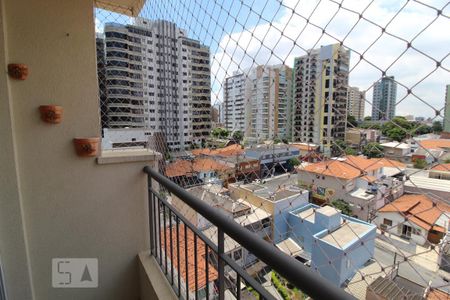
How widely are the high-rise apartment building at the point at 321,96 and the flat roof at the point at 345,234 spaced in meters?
0.26

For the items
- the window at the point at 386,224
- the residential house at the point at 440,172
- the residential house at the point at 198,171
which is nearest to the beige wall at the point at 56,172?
the residential house at the point at 198,171

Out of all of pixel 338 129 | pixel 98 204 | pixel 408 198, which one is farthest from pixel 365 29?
pixel 98 204

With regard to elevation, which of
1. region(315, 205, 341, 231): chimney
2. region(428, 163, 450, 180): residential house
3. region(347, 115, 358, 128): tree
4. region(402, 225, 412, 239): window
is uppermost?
region(347, 115, 358, 128): tree

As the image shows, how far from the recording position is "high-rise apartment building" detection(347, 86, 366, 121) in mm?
732

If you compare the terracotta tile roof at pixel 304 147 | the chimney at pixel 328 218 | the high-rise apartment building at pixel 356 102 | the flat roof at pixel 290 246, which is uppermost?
the high-rise apartment building at pixel 356 102

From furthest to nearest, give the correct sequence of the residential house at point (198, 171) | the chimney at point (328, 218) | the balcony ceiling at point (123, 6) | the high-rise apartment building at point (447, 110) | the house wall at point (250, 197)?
the balcony ceiling at point (123, 6) < the residential house at point (198, 171) < the house wall at point (250, 197) < the chimney at point (328, 218) < the high-rise apartment building at point (447, 110)

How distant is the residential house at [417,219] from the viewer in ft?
1.96

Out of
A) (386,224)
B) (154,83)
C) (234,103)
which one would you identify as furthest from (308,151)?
(154,83)

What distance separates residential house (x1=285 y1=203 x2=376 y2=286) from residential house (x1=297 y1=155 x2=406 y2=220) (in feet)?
0.14

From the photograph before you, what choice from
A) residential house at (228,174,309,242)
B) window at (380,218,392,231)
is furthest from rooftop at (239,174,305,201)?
window at (380,218,392,231)

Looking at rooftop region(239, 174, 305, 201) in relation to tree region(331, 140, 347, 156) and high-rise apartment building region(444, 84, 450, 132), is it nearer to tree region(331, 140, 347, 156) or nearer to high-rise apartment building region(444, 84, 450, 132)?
tree region(331, 140, 347, 156)

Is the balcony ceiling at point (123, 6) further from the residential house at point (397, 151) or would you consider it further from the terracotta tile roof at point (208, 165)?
the residential house at point (397, 151)

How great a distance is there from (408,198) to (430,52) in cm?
38

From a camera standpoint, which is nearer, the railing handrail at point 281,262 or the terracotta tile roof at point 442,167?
the railing handrail at point 281,262
